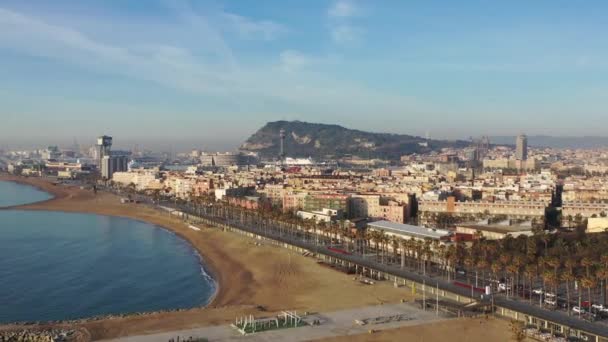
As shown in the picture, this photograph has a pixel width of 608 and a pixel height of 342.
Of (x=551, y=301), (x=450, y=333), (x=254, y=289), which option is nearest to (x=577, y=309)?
(x=551, y=301)

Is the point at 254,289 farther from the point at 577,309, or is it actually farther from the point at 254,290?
the point at 577,309

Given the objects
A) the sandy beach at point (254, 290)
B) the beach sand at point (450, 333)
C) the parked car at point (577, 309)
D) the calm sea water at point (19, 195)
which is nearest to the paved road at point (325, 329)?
the beach sand at point (450, 333)

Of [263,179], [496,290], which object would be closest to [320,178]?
[263,179]

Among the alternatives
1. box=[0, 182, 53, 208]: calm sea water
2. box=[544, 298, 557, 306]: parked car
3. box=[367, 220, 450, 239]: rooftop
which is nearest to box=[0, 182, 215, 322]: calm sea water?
box=[367, 220, 450, 239]: rooftop

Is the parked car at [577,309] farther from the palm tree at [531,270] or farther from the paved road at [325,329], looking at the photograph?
the paved road at [325,329]

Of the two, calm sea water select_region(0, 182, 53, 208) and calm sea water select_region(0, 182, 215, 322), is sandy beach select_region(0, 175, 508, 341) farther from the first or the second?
calm sea water select_region(0, 182, 53, 208)
